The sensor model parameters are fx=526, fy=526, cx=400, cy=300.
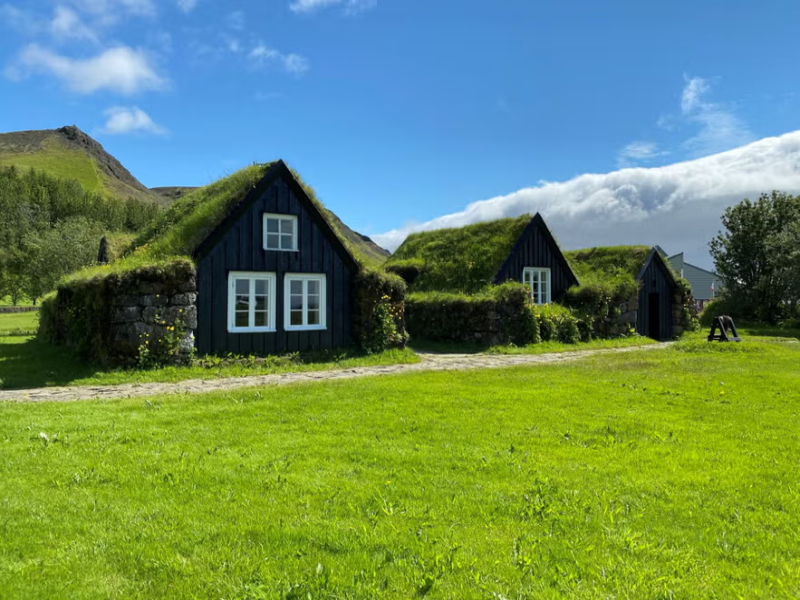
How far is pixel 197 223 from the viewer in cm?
1534

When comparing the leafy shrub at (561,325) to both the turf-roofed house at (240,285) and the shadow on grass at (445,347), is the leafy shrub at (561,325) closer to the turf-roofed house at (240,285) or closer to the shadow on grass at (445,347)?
the shadow on grass at (445,347)

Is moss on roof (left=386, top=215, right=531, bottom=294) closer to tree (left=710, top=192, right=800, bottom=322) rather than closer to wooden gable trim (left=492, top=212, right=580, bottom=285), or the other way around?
wooden gable trim (left=492, top=212, right=580, bottom=285)

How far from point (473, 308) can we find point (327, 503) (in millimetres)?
16715

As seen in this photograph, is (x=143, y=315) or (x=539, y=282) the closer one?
(x=143, y=315)

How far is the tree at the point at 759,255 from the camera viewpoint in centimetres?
3947

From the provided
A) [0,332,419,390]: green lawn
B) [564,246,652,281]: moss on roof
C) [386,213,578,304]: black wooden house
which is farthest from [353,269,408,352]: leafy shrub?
[564,246,652,281]: moss on roof

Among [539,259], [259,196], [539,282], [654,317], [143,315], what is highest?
[259,196]

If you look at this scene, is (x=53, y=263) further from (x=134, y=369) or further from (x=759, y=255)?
(x=759, y=255)

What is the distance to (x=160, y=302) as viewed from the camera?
13.6m

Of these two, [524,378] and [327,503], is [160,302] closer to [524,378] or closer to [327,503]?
[524,378]

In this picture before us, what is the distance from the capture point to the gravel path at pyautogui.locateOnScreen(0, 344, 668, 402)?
1054 centimetres

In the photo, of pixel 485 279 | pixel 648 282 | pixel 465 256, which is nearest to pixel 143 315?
pixel 485 279

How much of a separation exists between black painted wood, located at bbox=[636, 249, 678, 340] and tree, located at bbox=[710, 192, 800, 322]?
16.6 m

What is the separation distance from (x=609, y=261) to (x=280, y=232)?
18997 mm
